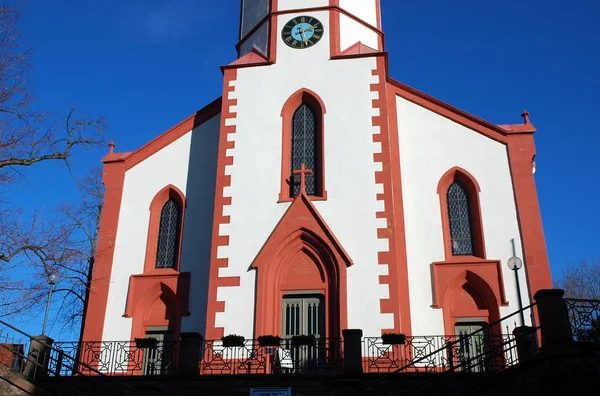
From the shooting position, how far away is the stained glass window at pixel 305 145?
20156 mm

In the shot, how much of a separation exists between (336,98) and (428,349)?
835 cm

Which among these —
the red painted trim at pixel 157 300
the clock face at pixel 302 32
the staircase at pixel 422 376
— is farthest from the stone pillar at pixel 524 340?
the clock face at pixel 302 32

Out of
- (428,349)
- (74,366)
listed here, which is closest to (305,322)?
(428,349)

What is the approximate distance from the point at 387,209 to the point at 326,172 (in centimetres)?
224

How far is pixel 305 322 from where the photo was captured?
18.3m

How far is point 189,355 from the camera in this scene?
15.3 metres

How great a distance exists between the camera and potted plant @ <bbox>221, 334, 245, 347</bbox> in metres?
16.7

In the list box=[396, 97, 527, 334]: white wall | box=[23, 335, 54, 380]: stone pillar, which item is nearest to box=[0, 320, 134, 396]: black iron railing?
box=[23, 335, 54, 380]: stone pillar

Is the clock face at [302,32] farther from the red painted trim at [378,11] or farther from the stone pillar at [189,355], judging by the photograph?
the stone pillar at [189,355]

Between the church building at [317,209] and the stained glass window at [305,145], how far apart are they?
1.5 inches

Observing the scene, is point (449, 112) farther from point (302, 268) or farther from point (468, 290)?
point (302, 268)

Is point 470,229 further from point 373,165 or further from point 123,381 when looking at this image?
point 123,381

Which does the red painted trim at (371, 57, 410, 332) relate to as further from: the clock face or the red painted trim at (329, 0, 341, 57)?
the clock face

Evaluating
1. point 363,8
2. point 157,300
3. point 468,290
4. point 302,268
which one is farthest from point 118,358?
point 363,8
